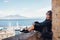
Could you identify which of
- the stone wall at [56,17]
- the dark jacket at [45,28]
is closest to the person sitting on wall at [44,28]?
the dark jacket at [45,28]

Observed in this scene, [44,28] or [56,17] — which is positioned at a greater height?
[56,17]

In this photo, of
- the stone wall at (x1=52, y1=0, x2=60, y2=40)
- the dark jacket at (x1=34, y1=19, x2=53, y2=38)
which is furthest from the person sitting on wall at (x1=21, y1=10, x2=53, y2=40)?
the stone wall at (x1=52, y1=0, x2=60, y2=40)

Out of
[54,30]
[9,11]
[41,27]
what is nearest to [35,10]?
[9,11]

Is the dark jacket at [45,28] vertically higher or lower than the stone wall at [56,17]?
lower

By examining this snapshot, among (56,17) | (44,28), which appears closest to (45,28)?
(44,28)

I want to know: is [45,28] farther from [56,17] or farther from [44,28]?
[56,17]

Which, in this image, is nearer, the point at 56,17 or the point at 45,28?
the point at 56,17

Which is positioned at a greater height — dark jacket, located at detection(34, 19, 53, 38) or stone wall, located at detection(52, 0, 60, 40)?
stone wall, located at detection(52, 0, 60, 40)

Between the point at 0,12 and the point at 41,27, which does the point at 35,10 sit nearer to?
the point at 0,12

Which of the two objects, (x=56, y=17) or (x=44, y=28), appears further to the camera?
(x=44, y=28)

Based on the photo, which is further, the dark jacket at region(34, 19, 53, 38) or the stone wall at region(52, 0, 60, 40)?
the dark jacket at region(34, 19, 53, 38)

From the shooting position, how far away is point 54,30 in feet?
5.14

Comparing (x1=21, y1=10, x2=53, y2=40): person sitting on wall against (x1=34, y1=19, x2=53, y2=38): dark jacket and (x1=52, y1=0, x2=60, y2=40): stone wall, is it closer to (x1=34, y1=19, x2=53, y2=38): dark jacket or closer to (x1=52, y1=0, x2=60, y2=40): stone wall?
(x1=34, y1=19, x2=53, y2=38): dark jacket

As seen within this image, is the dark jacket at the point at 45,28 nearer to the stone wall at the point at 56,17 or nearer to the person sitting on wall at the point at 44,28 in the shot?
the person sitting on wall at the point at 44,28
